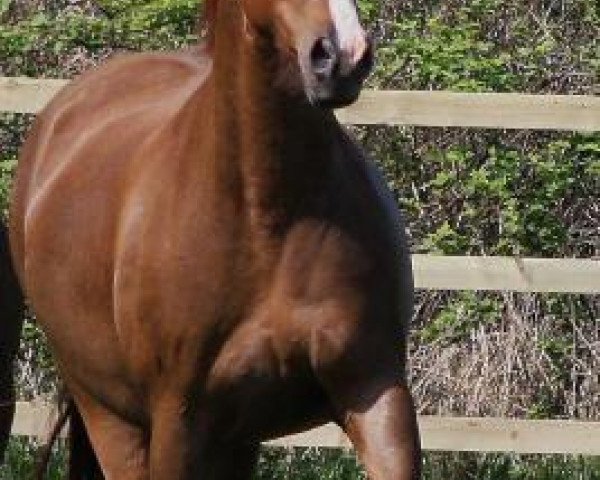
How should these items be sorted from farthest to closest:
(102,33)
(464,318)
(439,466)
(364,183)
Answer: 1. (102,33)
2. (464,318)
3. (439,466)
4. (364,183)

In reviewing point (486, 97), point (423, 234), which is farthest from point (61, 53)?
point (486, 97)

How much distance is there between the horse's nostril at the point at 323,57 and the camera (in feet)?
12.0

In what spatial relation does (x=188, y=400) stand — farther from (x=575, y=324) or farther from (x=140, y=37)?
(x=140, y=37)

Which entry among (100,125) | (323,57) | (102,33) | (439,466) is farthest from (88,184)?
(102,33)

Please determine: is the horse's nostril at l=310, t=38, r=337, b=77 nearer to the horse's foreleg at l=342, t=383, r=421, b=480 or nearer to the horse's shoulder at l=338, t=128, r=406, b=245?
the horse's shoulder at l=338, t=128, r=406, b=245

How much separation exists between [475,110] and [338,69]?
3.34m

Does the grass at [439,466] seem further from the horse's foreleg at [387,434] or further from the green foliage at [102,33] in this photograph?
the horse's foreleg at [387,434]

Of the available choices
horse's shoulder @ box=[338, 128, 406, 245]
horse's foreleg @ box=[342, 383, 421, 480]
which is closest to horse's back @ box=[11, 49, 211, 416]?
horse's shoulder @ box=[338, 128, 406, 245]

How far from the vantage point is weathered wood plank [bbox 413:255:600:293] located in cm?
695

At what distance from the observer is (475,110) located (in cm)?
695

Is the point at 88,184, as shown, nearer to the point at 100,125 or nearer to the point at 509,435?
the point at 100,125

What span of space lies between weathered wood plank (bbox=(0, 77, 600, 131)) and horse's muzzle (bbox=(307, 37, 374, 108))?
320cm

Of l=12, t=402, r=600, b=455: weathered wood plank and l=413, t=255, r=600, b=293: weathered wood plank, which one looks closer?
l=413, t=255, r=600, b=293: weathered wood plank

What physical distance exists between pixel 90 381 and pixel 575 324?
10.1 feet
